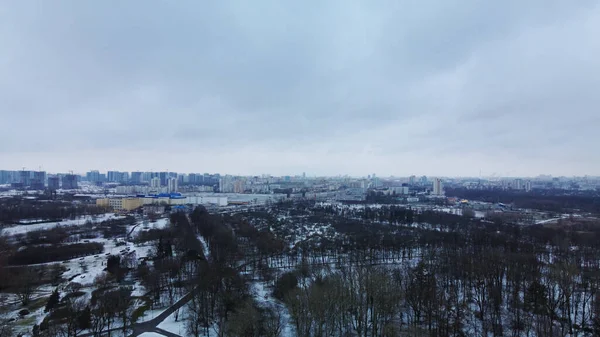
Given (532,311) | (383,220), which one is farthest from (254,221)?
(532,311)

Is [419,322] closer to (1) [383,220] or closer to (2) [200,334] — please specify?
(2) [200,334]

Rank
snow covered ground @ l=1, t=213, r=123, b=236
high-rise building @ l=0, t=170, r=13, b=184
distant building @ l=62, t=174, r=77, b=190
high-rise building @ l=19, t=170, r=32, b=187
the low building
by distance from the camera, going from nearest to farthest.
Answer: snow covered ground @ l=1, t=213, r=123, b=236
the low building
distant building @ l=62, t=174, r=77, b=190
high-rise building @ l=19, t=170, r=32, b=187
high-rise building @ l=0, t=170, r=13, b=184

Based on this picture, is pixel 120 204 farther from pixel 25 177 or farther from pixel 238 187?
pixel 25 177

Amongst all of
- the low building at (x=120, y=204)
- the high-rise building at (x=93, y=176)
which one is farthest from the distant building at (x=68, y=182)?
the low building at (x=120, y=204)

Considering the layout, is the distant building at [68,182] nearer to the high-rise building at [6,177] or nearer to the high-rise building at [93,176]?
the high-rise building at [6,177]

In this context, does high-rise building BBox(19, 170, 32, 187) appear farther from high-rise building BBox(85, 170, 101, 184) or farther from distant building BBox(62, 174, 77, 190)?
high-rise building BBox(85, 170, 101, 184)

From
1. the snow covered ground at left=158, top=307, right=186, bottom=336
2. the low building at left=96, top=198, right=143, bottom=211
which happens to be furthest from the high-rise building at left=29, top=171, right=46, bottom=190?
the snow covered ground at left=158, top=307, right=186, bottom=336

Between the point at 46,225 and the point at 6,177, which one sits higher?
the point at 6,177

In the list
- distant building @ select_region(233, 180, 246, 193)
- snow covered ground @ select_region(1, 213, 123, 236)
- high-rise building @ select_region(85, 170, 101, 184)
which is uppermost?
high-rise building @ select_region(85, 170, 101, 184)

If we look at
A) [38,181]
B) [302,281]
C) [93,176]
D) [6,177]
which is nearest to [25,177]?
[38,181]

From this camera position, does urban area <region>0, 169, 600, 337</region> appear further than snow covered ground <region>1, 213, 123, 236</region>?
No

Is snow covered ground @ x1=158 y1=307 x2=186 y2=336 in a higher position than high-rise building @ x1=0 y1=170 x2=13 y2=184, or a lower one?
lower
